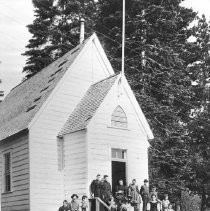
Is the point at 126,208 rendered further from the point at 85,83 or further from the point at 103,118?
the point at 85,83

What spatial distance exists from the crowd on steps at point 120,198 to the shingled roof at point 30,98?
4822 mm

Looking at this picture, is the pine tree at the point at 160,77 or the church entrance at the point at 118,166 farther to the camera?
the pine tree at the point at 160,77

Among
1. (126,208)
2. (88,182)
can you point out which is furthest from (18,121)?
(126,208)

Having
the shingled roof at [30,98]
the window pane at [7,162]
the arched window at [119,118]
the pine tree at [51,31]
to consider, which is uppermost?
the pine tree at [51,31]

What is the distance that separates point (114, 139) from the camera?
2516cm

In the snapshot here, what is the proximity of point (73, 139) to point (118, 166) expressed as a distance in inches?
111

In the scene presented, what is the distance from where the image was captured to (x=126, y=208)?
2288 centimetres

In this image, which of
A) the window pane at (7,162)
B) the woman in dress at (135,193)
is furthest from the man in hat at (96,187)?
the window pane at (7,162)

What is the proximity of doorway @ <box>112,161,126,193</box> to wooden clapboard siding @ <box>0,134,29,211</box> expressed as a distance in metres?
4.47

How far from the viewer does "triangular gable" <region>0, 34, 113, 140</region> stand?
1038 inches

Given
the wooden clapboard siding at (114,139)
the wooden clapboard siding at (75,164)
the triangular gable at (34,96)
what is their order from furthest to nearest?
the triangular gable at (34,96), the wooden clapboard siding at (114,139), the wooden clapboard siding at (75,164)

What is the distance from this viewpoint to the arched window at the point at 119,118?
25391 millimetres

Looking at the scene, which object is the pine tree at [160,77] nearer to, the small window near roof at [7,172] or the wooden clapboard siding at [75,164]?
the small window near roof at [7,172]

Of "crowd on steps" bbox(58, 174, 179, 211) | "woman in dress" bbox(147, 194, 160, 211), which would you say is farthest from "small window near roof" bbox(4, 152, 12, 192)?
"woman in dress" bbox(147, 194, 160, 211)
